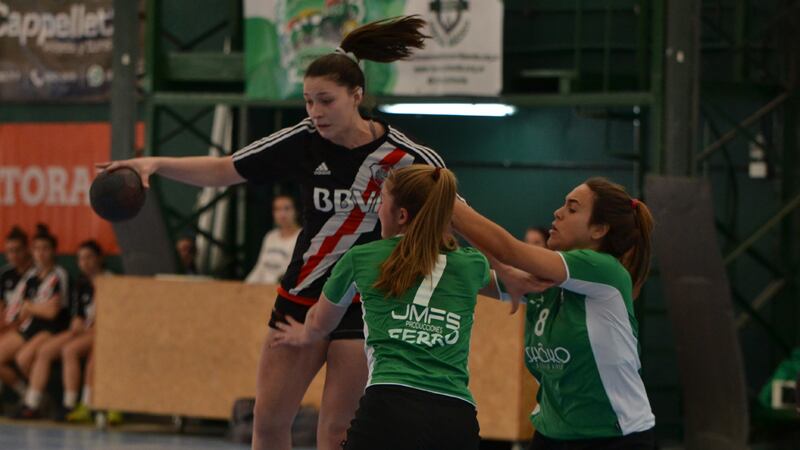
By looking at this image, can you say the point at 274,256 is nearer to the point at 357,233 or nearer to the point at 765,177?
the point at 765,177

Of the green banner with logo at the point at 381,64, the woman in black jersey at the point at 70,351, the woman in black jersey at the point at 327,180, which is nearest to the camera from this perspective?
the woman in black jersey at the point at 327,180

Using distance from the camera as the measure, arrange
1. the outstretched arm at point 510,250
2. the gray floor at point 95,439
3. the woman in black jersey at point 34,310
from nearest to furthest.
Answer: the outstretched arm at point 510,250 → the gray floor at point 95,439 → the woman in black jersey at point 34,310

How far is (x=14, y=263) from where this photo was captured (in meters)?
13.6

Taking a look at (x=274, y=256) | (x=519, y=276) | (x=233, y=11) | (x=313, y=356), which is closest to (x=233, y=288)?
(x=274, y=256)

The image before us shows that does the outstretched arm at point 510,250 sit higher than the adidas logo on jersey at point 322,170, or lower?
lower

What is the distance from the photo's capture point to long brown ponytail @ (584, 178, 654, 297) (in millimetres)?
4875

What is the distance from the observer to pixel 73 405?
12555mm

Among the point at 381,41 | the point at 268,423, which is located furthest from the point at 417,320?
the point at 381,41

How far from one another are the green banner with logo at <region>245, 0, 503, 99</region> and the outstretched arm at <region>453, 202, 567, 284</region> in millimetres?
6453

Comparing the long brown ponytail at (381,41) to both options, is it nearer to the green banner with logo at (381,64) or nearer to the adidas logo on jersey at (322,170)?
the adidas logo on jersey at (322,170)

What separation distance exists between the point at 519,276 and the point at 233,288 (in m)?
6.74

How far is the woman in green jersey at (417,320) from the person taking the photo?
14.8 ft

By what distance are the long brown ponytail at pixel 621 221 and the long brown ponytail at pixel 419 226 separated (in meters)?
0.56

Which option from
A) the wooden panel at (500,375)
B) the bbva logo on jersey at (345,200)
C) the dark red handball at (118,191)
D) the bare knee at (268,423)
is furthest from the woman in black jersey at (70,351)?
the bbva logo on jersey at (345,200)
